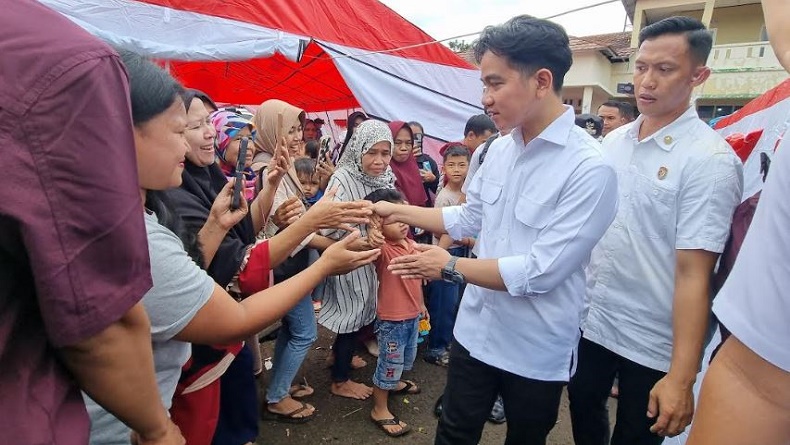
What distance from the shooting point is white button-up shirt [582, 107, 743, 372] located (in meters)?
1.60

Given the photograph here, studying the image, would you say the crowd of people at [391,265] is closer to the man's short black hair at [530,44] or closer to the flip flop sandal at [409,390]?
the man's short black hair at [530,44]

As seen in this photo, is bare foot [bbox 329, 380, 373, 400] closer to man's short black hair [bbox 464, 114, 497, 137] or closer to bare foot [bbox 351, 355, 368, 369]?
bare foot [bbox 351, 355, 368, 369]

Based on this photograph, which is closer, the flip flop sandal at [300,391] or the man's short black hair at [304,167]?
the flip flop sandal at [300,391]

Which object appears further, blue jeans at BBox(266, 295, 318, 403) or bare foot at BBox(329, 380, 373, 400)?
bare foot at BBox(329, 380, 373, 400)

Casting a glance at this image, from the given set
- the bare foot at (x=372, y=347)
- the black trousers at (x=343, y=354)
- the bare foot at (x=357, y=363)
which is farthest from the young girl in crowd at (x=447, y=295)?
the black trousers at (x=343, y=354)

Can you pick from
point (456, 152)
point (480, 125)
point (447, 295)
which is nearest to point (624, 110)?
point (480, 125)

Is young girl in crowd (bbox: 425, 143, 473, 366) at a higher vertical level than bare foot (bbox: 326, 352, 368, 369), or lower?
higher

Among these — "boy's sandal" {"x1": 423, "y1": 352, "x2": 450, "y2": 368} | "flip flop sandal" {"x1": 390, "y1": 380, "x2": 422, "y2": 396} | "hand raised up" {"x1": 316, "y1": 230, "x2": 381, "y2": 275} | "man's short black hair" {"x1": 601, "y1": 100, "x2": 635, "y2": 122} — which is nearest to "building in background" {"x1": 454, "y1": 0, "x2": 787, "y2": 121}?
"man's short black hair" {"x1": 601, "y1": 100, "x2": 635, "y2": 122}

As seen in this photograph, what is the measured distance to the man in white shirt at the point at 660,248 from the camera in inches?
61.8

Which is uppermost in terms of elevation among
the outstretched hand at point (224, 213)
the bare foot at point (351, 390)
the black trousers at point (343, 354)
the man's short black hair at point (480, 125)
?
the man's short black hair at point (480, 125)

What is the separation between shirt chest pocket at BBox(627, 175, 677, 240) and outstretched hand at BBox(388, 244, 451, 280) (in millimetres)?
792

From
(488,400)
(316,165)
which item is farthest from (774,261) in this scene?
(316,165)

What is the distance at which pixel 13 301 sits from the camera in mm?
661

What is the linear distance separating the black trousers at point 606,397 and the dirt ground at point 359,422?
889mm
